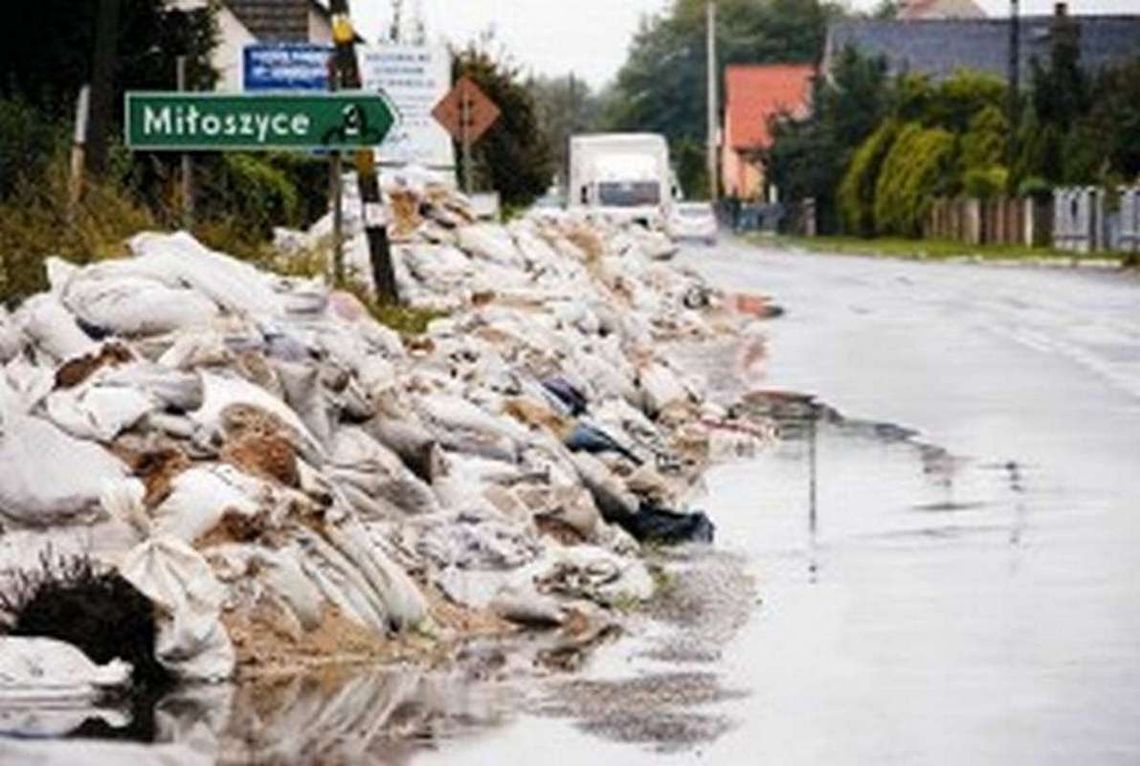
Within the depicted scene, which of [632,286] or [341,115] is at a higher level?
[341,115]

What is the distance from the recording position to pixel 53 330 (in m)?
16.3

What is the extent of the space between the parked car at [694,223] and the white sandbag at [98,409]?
78.2m

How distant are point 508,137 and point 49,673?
53.2m

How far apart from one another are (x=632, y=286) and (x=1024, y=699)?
32488mm

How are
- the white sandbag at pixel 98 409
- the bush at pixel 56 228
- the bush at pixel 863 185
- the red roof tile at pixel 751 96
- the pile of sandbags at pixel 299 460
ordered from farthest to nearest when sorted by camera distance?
the red roof tile at pixel 751 96 → the bush at pixel 863 185 → the bush at pixel 56 228 → the white sandbag at pixel 98 409 → the pile of sandbags at pixel 299 460

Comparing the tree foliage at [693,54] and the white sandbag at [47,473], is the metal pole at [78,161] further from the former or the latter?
the tree foliage at [693,54]

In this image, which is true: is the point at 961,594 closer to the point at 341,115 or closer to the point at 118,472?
the point at 118,472

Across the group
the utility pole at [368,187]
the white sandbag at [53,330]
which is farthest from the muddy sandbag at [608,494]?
the utility pole at [368,187]

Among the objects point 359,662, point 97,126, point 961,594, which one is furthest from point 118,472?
point 97,126

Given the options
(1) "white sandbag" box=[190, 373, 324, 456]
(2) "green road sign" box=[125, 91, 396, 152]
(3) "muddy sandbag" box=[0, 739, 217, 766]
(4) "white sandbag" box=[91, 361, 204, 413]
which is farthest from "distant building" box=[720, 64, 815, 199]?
(3) "muddy sandbag" box=[0, 739, 217, 766]

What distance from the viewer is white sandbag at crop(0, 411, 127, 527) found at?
44.4 ft

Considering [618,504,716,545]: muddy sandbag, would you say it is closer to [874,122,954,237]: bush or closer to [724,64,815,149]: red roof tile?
[874,122,954,237]: bush

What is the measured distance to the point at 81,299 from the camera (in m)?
16.9

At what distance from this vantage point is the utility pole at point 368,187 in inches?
1068
